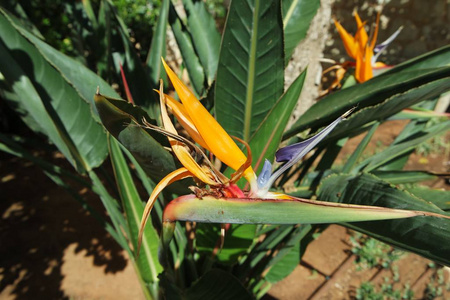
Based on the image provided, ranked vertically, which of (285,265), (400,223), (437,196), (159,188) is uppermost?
(159,188)

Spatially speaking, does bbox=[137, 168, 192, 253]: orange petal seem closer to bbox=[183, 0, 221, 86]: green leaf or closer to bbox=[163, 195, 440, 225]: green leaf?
bbox=[163, 195, 440, 225]: green leaf

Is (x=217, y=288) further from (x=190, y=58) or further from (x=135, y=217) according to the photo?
(x=190, y=58)

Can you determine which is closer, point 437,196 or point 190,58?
point 437,196

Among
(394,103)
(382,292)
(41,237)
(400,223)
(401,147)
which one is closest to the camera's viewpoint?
(400,223)

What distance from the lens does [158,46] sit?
1067mm

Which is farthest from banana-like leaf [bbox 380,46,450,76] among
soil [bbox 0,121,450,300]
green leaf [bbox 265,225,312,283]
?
soil [bbox 0,121,450,300]

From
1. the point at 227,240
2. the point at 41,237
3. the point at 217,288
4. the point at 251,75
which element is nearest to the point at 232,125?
the point at 251,75

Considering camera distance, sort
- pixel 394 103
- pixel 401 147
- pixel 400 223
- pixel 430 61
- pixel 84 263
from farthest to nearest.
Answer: pixel 84 263, pixel 401 147, pixel 430 61, pixel 394 103, pixel 400 223

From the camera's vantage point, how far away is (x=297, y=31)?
103 centimetres

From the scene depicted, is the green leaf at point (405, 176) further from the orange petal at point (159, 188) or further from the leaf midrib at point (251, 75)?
the orange petal at point (159, 188)

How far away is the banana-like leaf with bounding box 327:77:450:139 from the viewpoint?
0.68 meters

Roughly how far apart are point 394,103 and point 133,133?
0.52m

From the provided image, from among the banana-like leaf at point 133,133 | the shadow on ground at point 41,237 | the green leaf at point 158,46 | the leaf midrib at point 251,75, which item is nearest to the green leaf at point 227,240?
the leaf midrib at point 251,75

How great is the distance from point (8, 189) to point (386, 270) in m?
2.07
